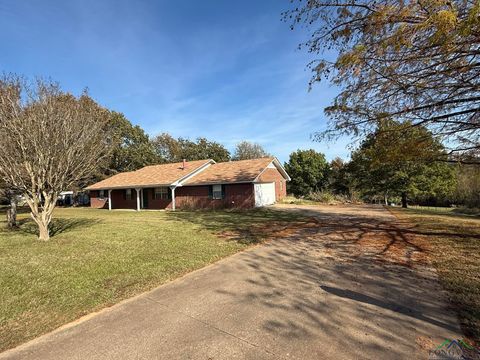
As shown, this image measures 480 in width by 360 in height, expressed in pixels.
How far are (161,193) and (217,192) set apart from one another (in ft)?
20.7

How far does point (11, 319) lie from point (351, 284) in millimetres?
5704

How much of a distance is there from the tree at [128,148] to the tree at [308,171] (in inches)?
856

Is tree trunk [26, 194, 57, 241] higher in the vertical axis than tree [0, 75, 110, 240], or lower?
lower

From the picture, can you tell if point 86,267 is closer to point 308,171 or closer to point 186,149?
point 308,171

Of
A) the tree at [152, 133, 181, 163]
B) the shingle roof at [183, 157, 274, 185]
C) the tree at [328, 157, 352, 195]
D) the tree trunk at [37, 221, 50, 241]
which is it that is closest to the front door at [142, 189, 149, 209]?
the shingle roof at [183, 157, 274, 185]

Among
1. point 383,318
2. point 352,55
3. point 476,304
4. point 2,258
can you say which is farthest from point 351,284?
point 2,258

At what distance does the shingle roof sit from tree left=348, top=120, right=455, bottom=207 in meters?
7.17

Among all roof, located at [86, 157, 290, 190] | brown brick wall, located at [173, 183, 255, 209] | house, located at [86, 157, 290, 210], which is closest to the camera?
brown brick wall, located at [173, 183, 255, 209]

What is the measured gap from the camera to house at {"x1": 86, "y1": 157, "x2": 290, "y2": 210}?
22.0 meters

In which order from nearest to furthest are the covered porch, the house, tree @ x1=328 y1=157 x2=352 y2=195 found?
the house, the covered porch, tree @ x1=328 y1=157 x2=352 y2=195

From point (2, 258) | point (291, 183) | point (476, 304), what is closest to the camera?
point (476, 304)

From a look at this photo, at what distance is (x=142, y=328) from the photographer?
3.84 meters

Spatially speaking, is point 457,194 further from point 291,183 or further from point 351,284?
point 351,284

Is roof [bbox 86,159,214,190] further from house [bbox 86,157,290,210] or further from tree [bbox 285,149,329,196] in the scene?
tree [bbox 285,149,329,196]
